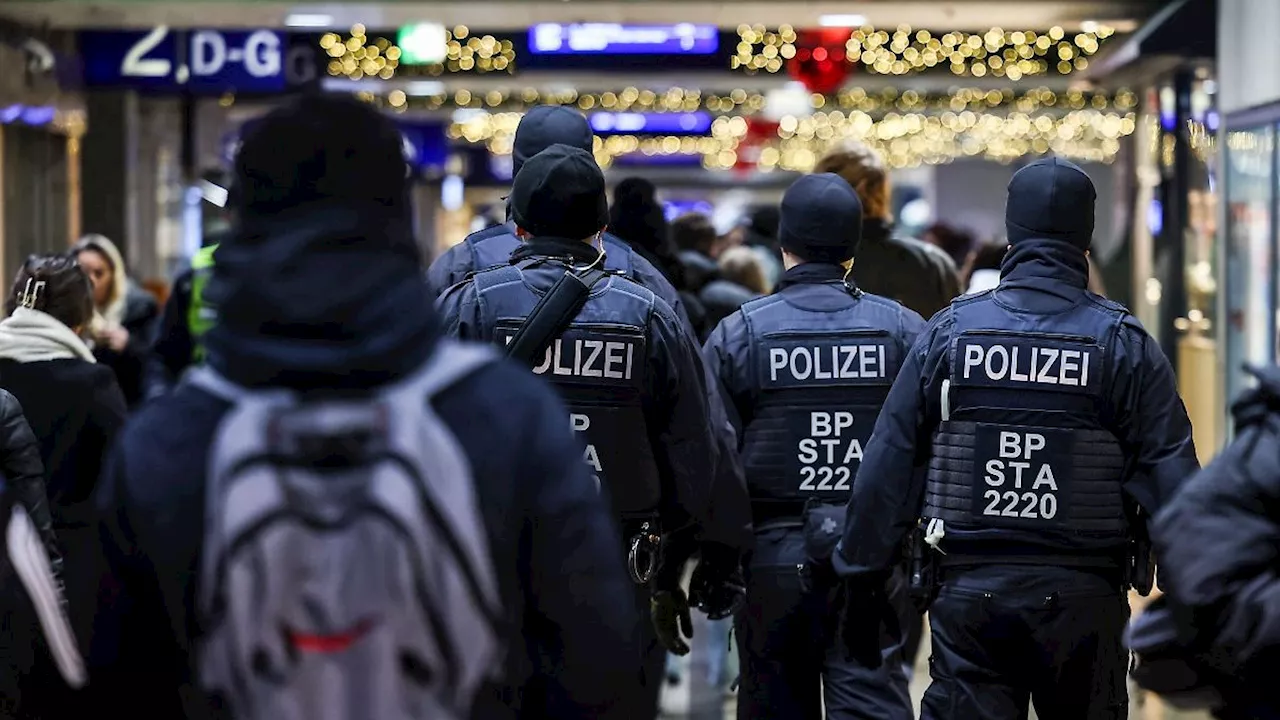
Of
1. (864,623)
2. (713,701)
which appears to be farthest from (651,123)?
(864,623)

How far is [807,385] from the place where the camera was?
6270 millimetres

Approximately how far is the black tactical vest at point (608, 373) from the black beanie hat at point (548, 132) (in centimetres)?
103

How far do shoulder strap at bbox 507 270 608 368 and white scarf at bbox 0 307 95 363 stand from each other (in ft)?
6.27

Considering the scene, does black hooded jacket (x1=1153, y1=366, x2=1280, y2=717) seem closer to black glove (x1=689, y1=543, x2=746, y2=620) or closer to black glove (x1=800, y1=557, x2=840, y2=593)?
black glove (x1=689, y1=543, x2=746, y2=620)

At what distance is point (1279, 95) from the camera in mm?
10297

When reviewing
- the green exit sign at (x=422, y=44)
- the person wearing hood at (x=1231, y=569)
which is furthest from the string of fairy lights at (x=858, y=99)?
the person wearing hood at (x=1231, y=569)

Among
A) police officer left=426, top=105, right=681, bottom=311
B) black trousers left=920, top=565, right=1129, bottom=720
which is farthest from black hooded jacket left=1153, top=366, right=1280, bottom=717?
police officer left=426, top=105, right=681, bottom=311

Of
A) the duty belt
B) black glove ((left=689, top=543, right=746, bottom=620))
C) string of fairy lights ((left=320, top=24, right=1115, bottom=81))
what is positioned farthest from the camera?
string of fairy lights ((left=320, top=24, right=1115, bottom=81))

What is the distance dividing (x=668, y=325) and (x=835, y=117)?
23.5m

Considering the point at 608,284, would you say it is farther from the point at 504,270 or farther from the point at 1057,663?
the point at 1057,663

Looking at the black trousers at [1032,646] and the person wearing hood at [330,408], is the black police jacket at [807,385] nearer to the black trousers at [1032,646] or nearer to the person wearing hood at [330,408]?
the black trousers at [1032,646]

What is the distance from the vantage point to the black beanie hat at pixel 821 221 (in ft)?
21.5

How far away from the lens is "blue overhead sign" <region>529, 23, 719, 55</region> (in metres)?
15.8

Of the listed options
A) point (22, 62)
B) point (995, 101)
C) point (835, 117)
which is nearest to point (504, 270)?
point (22, 62)
